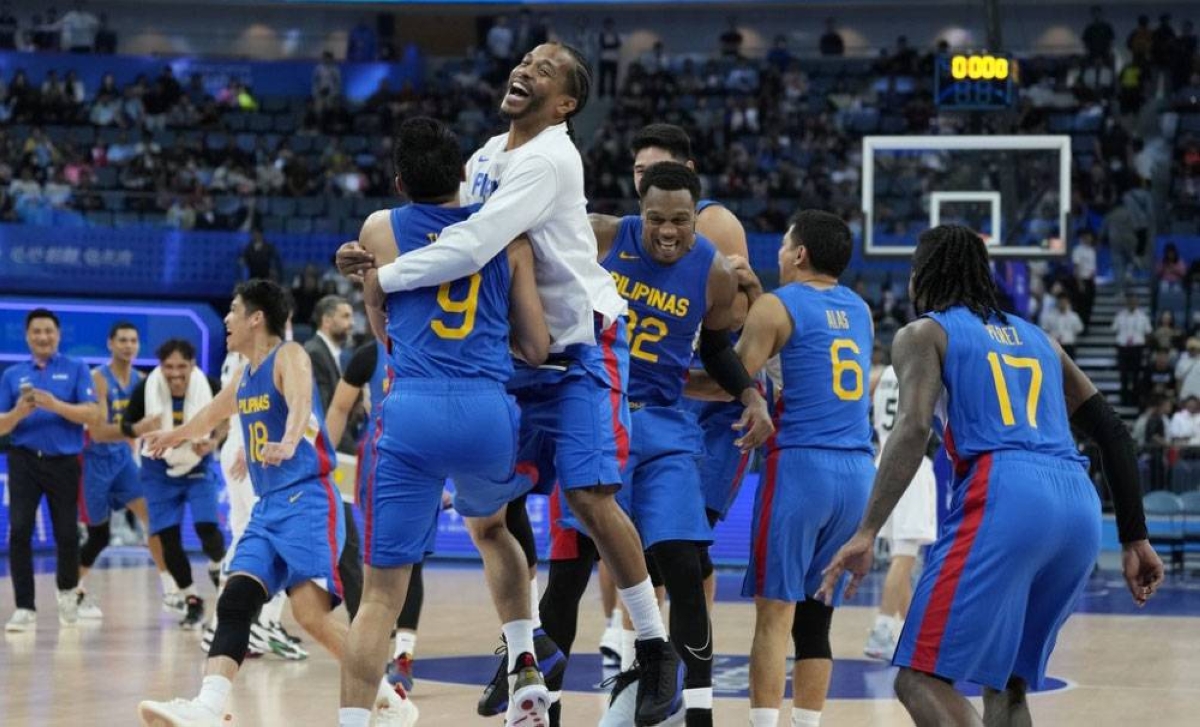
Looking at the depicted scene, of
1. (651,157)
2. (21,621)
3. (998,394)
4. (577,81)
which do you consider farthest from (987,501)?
(21,621)


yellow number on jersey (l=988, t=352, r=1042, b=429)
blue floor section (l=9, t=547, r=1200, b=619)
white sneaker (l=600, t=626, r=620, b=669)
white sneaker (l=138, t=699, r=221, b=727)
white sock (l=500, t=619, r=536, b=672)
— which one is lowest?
blue floor section (l=9, t=547, r=1200, b=619)

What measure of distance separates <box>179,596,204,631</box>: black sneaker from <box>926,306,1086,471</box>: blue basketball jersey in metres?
7.46

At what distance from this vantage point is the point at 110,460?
12.9m

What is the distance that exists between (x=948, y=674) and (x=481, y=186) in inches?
89.4

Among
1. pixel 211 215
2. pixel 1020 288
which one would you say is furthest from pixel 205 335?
pixel 1020 288

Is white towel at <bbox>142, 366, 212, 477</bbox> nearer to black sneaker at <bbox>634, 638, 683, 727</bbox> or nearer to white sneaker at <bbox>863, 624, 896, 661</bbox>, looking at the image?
white sneaker at <bbox>863, 624, 896, 661</bbox>

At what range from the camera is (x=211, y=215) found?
78.4 feet

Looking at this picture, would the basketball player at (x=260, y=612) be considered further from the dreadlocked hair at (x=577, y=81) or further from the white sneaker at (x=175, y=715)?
the dreadlocked hair at (x=577, y=81)

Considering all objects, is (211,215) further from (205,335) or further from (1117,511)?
(1117,511)

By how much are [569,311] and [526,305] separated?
6.8 inches

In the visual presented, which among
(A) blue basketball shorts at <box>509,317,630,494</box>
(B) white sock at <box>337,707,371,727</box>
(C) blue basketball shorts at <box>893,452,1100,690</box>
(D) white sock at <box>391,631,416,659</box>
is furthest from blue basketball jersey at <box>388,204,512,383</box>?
(D) white sock at <box>391,631,416,659</box>

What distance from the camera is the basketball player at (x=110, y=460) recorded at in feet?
40.4

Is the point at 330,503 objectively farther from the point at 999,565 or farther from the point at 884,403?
the point at 884,403

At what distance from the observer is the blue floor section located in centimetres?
1349
